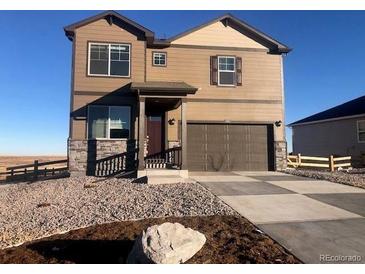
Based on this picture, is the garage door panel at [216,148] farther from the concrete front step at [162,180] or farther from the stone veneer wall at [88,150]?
the concrete front step at [162,180]

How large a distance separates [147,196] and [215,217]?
2.78 m

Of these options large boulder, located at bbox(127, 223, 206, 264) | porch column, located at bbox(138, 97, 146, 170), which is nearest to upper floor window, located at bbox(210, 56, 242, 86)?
porch column, located at bbox(138, 97, 146, 170)

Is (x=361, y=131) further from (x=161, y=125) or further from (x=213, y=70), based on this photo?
(x=161, y=125)

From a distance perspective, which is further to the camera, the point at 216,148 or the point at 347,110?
the point at 347,110

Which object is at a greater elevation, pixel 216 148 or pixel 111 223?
pixel 216 148

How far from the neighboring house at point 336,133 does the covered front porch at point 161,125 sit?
1262 centimetres

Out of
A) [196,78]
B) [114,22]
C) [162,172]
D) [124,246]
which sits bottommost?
[124,246]

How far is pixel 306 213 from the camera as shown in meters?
6.97

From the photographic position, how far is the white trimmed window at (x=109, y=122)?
559 inches

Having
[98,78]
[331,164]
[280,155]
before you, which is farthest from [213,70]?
[331,164]

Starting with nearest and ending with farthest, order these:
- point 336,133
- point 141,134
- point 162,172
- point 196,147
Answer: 1. point 162,172
2. point 141,134
3. point 196,147
4. point 336,133

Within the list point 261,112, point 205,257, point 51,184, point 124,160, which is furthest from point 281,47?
point 205,257

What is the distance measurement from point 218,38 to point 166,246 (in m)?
13.7
